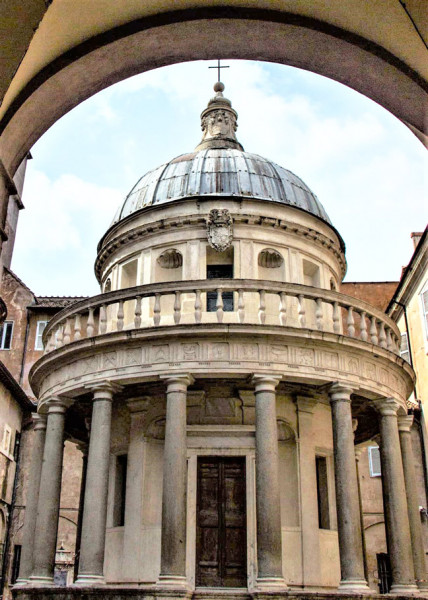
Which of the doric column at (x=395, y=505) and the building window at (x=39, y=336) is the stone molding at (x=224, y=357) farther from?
the building window at (x=39, y=336)

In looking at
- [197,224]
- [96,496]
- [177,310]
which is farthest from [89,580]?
[197,224]

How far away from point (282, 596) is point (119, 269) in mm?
11758

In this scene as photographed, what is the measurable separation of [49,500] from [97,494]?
5.96 feet

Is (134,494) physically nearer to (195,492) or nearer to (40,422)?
(195,492)

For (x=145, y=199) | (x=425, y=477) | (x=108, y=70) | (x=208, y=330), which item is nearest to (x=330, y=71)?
(x=108, y=70)

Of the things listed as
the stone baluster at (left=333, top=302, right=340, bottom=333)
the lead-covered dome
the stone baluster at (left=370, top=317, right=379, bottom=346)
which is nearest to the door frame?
the stone baluster at (left=333, top=302, right=340, bottom=333)

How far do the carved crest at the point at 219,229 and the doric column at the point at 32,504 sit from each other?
696 centimetres

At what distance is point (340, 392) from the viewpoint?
16.0 m

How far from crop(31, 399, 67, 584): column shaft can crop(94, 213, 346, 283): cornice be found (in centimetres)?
622

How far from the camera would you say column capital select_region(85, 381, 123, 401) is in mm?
16062

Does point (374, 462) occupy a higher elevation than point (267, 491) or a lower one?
higher

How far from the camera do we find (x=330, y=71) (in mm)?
5629

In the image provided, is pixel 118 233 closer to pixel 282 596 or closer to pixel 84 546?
pixel 84 546

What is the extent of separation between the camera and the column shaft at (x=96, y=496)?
48.1 ft
